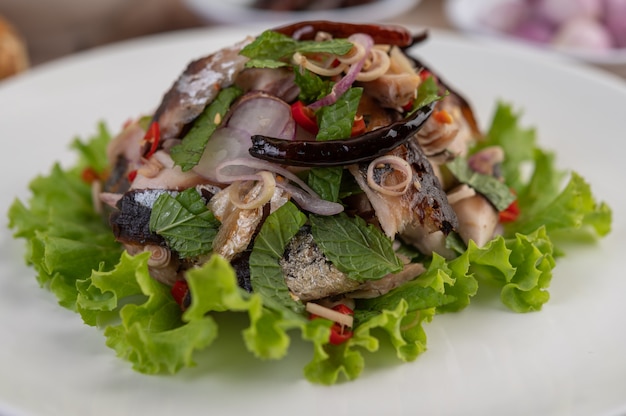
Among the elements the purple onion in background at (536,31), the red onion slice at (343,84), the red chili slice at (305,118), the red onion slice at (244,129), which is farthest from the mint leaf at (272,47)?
the purple onion in background at (536,31)

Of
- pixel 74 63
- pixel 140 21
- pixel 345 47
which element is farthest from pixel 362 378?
pixel 140 21

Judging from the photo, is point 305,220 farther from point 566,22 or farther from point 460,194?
point 566,22

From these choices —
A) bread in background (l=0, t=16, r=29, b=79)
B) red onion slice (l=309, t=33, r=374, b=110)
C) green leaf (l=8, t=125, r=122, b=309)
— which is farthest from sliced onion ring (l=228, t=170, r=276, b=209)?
bread in background (l=0, t=16, r=29, b=79)

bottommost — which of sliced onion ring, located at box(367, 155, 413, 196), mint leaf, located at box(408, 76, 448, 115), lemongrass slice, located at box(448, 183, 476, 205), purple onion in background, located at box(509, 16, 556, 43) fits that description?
purple onion in background, located at box(509, 16, 556, 43)

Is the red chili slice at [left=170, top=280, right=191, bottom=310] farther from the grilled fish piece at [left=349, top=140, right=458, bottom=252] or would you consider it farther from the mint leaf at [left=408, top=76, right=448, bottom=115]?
the mint leaf at [left=408, top=76, right=448, bottom=115]

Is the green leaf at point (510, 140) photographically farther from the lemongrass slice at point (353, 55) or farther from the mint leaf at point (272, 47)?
the mint leaf at point (272, 47)

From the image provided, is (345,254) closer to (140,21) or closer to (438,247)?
(438,247)

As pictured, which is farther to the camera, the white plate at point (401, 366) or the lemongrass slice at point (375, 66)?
the lemongrass slice at point (375, 66)
